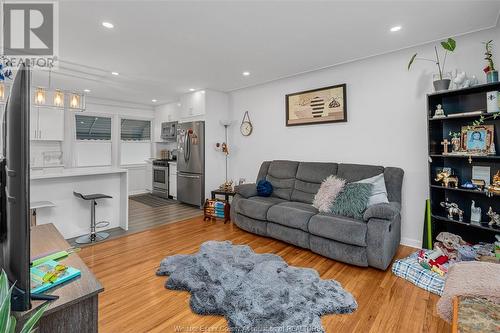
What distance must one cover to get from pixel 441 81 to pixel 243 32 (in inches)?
85.9

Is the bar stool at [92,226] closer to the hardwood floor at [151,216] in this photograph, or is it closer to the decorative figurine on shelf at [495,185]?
the hardwood floor at [151,216]

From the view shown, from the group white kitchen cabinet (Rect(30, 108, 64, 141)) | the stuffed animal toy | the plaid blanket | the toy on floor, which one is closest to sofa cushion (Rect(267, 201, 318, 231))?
the plaid blanket

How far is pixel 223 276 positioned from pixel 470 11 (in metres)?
3.38

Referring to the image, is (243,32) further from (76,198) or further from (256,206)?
(76,198)

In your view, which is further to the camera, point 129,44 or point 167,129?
point 167,129

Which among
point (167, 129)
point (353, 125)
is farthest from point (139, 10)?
point (167, 129)

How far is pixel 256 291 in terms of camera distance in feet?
6.93

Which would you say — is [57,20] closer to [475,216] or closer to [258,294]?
[258,294]

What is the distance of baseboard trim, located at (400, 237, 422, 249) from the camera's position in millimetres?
3105

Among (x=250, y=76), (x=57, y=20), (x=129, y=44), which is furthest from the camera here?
(x=250, y=76)

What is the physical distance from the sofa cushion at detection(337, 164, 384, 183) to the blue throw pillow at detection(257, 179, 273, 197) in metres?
1.10

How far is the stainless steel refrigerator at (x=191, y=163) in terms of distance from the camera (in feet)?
16.9

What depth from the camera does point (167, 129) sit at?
21.8 feet

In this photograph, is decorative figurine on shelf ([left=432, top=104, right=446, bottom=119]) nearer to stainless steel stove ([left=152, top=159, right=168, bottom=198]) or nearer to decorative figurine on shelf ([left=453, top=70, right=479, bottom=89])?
decorative figurine on shelf ([left=453, top=70, right=479, bottom=89])
